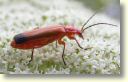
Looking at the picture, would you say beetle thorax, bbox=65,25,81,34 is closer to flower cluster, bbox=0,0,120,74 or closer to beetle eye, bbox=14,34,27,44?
flower cluster, bbox=0,0,120,74

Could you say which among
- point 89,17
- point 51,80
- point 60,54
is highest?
point 89,17

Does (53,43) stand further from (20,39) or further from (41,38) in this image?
(20,39)

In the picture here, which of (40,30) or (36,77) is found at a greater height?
(40,30)

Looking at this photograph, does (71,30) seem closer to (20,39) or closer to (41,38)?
(41,38)

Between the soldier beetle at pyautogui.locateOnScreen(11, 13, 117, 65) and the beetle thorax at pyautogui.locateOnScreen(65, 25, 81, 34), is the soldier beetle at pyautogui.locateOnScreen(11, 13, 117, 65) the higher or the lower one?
the lower one

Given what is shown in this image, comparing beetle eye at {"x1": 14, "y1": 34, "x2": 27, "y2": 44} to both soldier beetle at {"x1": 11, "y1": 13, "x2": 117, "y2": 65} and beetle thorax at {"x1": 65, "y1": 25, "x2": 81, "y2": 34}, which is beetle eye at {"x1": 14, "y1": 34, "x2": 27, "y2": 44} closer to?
soldier beetle at {"x1": 11, "y1": 13, "x2": 117, "y2": 65}

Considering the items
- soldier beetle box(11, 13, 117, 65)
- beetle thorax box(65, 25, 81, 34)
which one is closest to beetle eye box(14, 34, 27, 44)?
soldier beetle box(11, 13, 117, 65)

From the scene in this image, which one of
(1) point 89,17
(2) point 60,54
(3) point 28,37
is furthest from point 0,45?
(1) point 89,17

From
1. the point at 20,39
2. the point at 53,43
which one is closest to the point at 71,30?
the point at 53,43

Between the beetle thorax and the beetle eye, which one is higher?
the beetle thorax

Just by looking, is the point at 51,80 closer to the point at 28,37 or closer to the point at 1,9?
the point at 28,37
